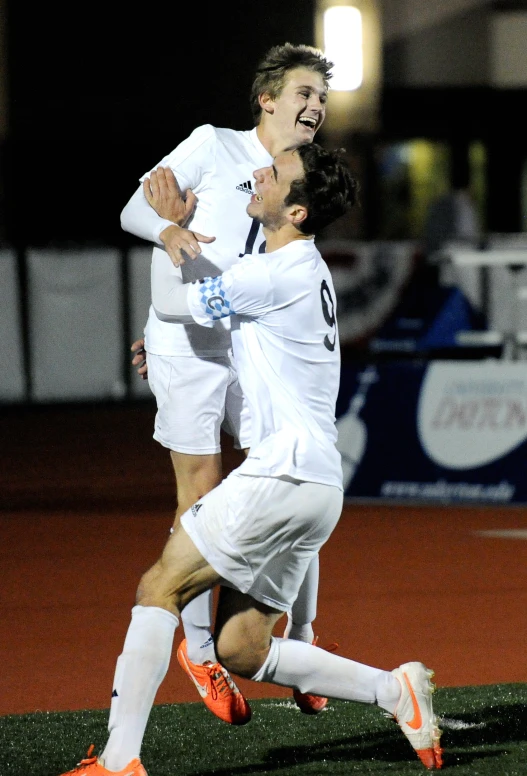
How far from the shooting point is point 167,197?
452cm

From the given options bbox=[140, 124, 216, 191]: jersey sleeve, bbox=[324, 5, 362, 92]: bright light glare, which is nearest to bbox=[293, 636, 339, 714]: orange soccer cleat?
bbox=[140, 124, 216, 191]: jersey sleeve

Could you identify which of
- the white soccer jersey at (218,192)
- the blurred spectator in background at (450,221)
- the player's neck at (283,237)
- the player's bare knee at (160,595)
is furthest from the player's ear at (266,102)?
the blurred spectator in background at (450,221)

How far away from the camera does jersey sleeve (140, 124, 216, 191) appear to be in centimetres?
473

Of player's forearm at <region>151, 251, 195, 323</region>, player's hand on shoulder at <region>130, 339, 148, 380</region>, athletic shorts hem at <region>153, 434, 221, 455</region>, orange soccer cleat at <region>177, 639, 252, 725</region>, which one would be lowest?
orange soccer cleat at <region>177, 639, 252, 725</region>

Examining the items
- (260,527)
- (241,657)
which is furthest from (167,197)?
(241,657)

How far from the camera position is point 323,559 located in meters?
7.71

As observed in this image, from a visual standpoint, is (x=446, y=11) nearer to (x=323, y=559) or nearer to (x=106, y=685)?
(x=323, y=559)

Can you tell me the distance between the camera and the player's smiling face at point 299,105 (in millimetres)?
4688

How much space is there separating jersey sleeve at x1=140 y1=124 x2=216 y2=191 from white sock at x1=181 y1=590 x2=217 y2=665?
1.40 meters

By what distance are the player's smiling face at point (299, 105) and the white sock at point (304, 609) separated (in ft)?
4.76

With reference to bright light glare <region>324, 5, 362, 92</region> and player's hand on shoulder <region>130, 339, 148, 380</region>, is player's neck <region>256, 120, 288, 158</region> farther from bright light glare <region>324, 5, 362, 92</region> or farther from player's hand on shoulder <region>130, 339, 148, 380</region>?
bright light glare <region>324, 5, 362, 92</region>

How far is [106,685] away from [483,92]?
15.7 metres

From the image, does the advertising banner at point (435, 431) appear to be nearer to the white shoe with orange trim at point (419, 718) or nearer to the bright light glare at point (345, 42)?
the white shoe with orange trim at point (419, 718)

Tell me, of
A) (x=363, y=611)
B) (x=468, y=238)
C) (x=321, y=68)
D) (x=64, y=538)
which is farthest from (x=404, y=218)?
(x=321, y=68)
